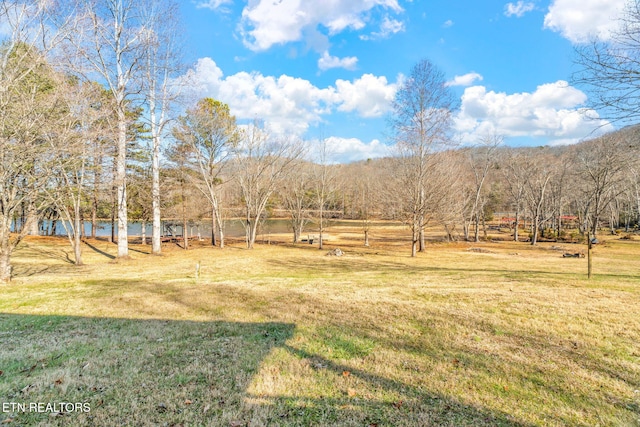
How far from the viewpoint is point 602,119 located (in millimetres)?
6910

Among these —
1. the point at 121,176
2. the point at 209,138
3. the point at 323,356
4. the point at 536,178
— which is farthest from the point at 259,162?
the point at 536,178

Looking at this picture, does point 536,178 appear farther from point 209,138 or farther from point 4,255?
point 4,255

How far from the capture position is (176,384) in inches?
133

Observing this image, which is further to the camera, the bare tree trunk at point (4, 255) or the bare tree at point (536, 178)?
the bare tree at point (536, 178)

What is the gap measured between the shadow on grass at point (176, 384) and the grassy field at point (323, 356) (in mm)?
18

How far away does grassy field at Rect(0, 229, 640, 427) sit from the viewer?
2.93 m

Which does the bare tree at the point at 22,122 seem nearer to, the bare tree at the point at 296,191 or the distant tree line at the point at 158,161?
the distant tree line at the point at 158,161

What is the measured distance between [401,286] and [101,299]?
283 inches

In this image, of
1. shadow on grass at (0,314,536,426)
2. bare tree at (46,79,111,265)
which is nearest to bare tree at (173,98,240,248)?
bare tree at (46,79,111,265)

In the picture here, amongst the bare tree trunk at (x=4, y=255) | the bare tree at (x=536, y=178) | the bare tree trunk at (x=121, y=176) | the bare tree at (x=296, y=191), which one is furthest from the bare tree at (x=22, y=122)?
the bare tree at (x=536, y=178)

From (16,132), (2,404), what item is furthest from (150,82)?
(2,404)

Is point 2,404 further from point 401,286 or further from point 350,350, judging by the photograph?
point 401,286

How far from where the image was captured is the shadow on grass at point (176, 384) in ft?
9.23

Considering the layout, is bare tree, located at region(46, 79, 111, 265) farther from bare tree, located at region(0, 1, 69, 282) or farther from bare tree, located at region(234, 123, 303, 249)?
bare tree, located at region(234, 123, 303, 249)
